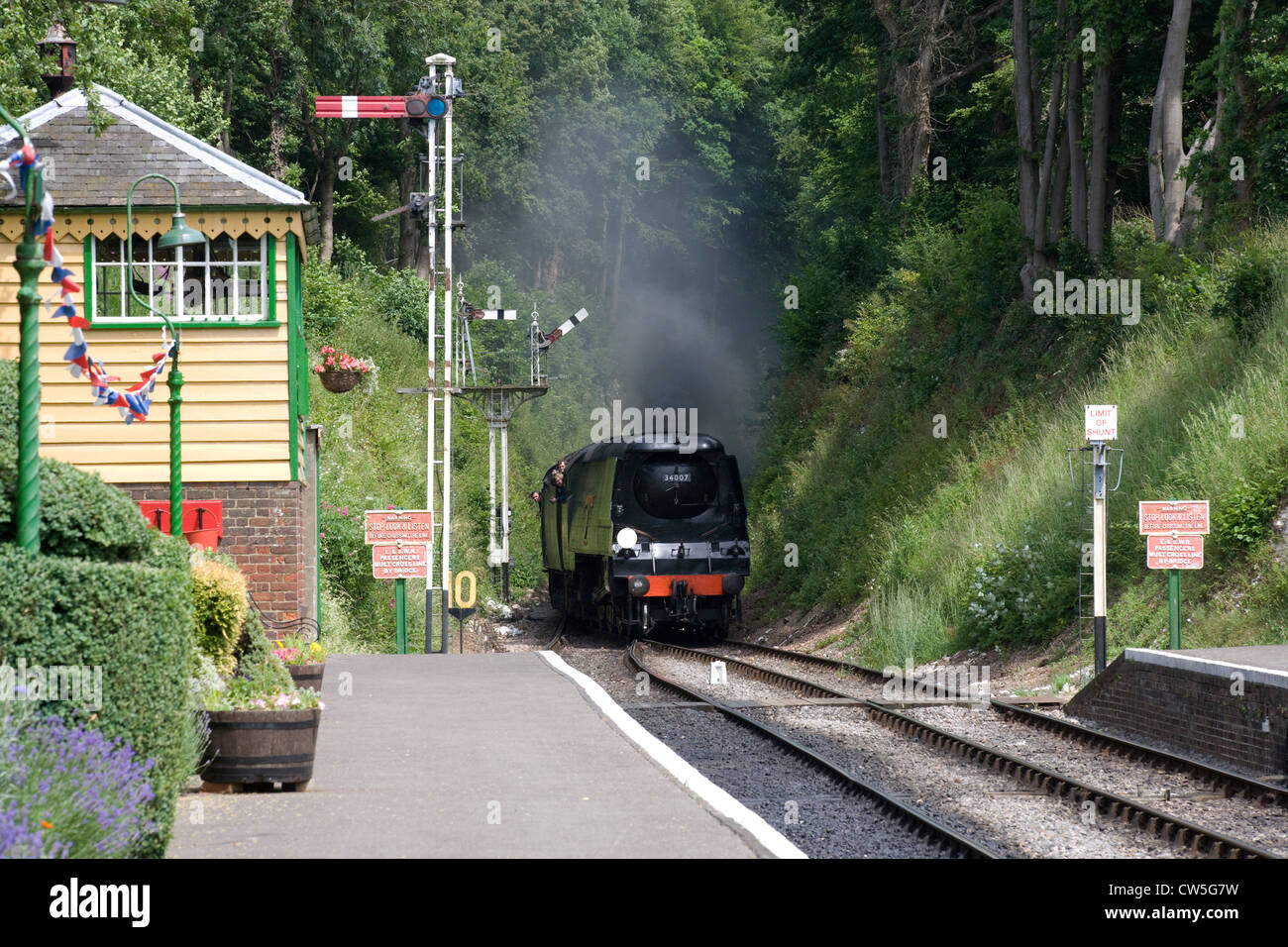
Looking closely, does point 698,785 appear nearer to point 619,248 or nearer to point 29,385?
point 29,385

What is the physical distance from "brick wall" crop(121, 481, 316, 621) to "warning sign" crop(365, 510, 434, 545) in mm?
2991

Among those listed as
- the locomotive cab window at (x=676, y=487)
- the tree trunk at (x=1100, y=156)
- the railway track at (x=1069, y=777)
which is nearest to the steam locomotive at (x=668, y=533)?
the locomotive cab window at (x=676, y=487)

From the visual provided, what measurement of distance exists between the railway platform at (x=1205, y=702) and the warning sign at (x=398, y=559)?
830cm

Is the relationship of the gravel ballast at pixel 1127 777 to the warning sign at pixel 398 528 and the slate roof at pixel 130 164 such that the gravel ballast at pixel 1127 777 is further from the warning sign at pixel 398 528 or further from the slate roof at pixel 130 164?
the slate roof at pixel 130 164

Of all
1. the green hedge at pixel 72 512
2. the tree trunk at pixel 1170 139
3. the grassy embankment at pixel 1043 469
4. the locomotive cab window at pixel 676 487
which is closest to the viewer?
the green hedge at pixel 72 512

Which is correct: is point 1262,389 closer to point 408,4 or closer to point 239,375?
point 239,375

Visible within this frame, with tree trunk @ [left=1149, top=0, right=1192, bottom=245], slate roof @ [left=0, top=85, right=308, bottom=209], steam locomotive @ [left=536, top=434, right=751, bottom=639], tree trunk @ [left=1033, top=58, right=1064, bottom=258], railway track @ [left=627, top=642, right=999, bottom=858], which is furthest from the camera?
tree trunk @ [left=1033, top=58, right=1064, bottom=258]

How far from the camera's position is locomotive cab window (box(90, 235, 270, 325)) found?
1523 centimetres

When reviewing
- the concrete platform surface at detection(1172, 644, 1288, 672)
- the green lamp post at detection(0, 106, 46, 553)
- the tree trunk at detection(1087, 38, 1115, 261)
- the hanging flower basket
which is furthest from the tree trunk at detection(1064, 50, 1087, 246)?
the green lamp post at detection(0, 106, 46, 553)

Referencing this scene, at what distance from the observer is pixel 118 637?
19.2 feet

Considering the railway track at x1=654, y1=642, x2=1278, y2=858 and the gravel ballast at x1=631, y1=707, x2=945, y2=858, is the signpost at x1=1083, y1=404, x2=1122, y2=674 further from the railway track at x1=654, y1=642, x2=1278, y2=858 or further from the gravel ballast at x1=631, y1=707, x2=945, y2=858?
the gravel ballast at x1=631, y1=707, x2=945, y2=858

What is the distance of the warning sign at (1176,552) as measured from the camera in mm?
14516

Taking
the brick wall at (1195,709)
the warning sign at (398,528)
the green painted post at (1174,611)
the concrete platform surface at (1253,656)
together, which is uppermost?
the warning sign at (398,528)
